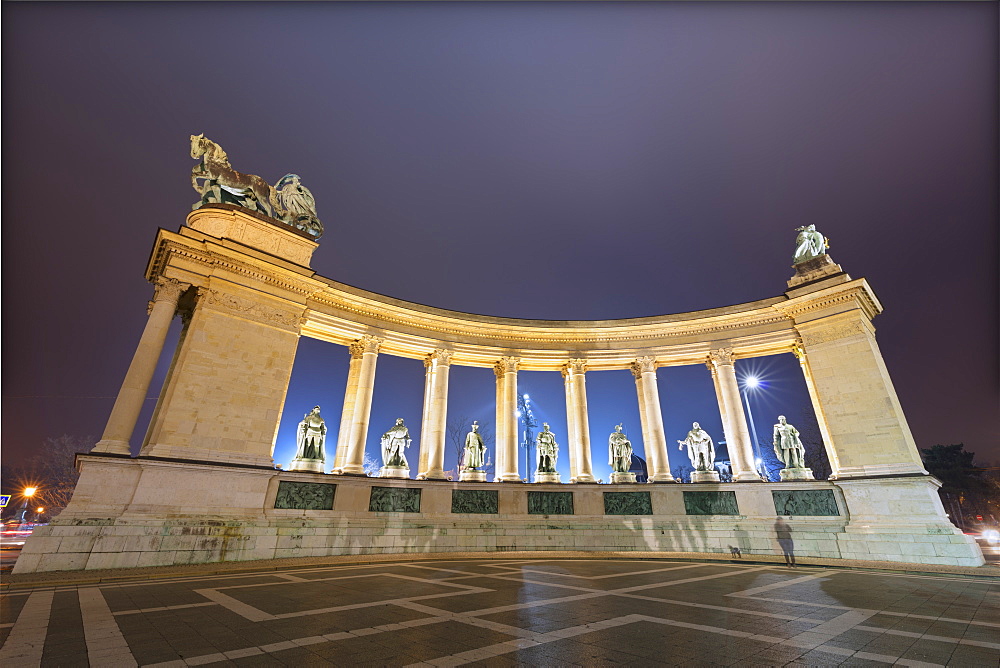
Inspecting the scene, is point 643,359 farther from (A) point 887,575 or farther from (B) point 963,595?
(B) point 963,595

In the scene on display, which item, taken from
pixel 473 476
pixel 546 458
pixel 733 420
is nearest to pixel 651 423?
pixel 733 420

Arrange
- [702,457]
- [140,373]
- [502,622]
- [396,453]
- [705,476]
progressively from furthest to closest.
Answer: [702,457], [705,476], [396,453], [140,373], [502,622]

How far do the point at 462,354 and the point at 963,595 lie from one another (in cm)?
2683

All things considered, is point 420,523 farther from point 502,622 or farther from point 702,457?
point 702,457

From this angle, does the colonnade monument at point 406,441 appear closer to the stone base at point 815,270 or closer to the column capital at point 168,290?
the column capital at point 168,290

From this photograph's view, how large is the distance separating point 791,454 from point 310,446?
1183 inches

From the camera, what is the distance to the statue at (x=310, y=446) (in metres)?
25.1

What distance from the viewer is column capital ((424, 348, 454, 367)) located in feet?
105

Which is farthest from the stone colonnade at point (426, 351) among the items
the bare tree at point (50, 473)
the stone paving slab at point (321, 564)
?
the bare tree at point (50, 473)

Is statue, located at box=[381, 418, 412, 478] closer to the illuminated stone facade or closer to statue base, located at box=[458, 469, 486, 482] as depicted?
the illuminated stone facade

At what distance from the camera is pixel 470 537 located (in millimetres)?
25562

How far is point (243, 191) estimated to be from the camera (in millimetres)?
27438

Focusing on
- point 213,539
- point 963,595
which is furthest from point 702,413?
point 213,539

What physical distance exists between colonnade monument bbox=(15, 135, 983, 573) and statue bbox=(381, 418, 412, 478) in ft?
0.42
